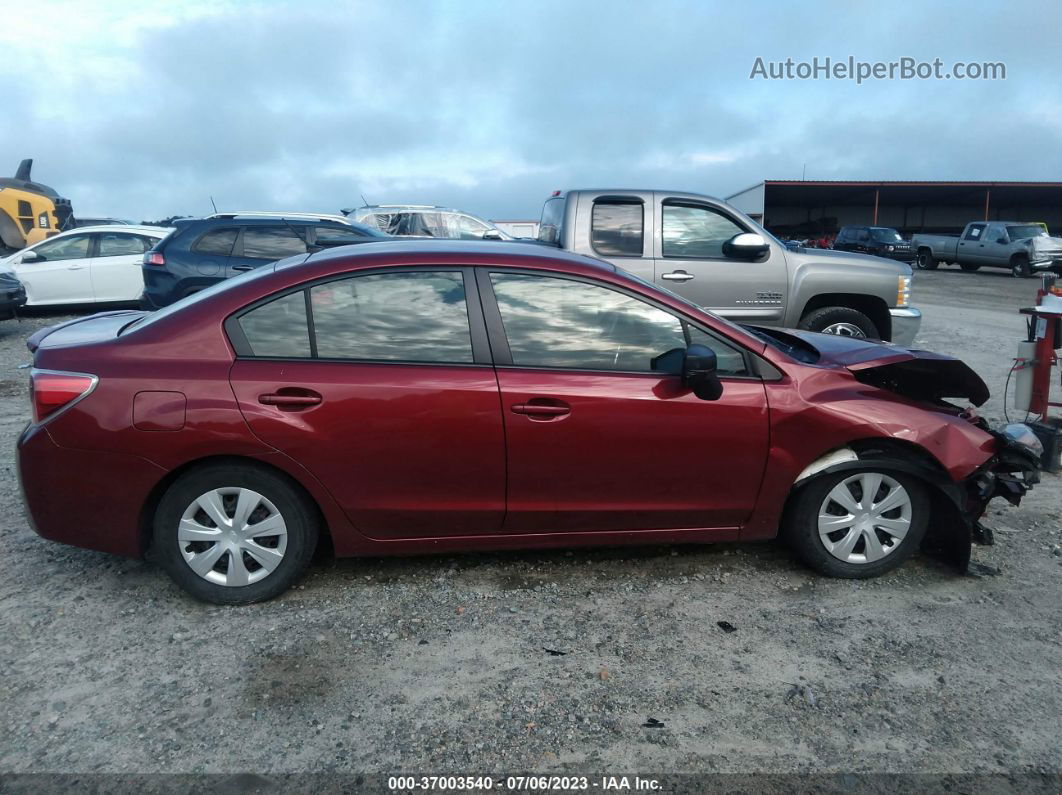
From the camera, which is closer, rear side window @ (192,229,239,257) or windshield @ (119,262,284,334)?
windshield @ (119,262,284,334)

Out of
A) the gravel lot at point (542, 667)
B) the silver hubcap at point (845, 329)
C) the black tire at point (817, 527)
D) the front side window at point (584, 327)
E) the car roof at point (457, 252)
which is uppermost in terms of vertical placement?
the car roof at point (457, 252)

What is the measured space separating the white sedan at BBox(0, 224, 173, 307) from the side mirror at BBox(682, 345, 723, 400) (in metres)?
12.6

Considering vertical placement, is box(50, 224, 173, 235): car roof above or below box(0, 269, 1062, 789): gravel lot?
above

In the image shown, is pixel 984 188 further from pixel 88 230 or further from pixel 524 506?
pixel 524 506

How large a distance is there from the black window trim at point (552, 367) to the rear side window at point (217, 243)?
22.1ft

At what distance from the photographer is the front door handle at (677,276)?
7336 mm

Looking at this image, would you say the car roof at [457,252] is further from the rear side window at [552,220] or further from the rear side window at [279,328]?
the rear side window at [552,220]

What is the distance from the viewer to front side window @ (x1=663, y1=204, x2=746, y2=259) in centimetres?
745

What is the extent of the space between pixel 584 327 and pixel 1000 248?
29495mm

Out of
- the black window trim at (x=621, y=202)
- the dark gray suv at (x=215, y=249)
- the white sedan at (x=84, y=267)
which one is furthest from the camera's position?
the white sedan at (x=84, y=267)

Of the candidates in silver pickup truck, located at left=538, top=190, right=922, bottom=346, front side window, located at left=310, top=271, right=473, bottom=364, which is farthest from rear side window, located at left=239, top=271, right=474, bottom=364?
silver pickup truck, located at left=538, top=190, right=922, bottom=346

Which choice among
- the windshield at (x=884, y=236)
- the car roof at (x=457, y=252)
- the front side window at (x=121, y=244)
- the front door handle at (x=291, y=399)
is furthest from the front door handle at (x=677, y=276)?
the windshield at (x=884, y=236)

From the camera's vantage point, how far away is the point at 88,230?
13.6m

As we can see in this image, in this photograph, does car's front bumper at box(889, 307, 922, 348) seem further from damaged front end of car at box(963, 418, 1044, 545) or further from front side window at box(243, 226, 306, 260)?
front side window at box(243, 226, 306, 260)
